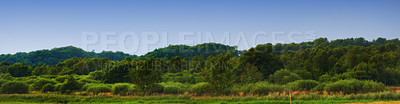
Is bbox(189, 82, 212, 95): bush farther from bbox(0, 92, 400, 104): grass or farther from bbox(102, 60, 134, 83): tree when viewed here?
bbox(102, 60, 134, 83): tree

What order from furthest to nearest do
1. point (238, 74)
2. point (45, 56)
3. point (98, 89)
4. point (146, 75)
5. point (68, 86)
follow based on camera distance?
point (45, 56) → point (238, 74) → point (68, 86) → point (98, 89) → point (146, 75)

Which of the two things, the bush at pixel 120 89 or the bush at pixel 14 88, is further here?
the bush at pixel 14 88

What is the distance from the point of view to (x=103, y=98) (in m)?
23.0

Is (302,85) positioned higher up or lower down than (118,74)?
lower down

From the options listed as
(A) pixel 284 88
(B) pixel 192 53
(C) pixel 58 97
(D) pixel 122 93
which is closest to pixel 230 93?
(A) pixel 284 88

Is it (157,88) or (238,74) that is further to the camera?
(238,74)

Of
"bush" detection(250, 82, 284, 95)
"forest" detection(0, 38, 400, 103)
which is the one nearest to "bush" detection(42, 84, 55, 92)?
"forest" detection(0, 38, 400, 103)

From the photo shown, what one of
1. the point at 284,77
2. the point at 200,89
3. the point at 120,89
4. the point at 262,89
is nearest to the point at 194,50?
the point at 284,77

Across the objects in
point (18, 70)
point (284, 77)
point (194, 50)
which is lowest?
point (284, 77)

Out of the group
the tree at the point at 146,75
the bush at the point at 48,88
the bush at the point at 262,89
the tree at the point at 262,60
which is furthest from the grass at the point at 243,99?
the tree at the point at 262,60

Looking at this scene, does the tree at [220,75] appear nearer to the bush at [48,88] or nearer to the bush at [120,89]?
the bush at [120,89]

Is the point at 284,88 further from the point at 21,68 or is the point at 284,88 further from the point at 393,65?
the point at 21,68

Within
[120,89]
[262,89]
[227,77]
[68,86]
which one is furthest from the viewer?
[68,86]

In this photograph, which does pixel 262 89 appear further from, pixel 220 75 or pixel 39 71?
pixel 39 71
